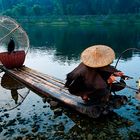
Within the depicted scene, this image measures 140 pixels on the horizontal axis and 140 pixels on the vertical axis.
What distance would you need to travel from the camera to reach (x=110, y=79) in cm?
1388

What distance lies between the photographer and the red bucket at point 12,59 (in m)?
24.5

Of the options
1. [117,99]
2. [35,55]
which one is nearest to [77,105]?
[117,99]

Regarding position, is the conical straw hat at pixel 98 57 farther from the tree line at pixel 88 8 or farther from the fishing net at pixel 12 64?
the tree line at pixel 88 8

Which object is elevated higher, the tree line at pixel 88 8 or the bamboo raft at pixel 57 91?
the bamboo raft at pixel 57 91

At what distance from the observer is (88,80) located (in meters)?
13.8

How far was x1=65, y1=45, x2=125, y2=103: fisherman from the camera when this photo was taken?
13664 mm

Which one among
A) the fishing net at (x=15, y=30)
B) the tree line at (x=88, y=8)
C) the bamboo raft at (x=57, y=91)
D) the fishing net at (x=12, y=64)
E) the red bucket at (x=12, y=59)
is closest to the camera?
the bamboo raft at (x=57, y=91)

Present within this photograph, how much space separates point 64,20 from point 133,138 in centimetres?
9716

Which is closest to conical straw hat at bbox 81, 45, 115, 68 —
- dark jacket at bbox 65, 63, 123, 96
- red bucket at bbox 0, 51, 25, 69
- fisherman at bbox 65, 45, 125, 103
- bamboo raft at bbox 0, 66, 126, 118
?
fisherman at bbox 65, 45, 125, 103

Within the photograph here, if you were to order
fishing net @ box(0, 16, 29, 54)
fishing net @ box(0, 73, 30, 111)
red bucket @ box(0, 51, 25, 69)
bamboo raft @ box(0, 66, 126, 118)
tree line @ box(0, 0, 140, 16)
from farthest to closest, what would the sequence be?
1. tree line @ box(0, 0, 140, 16)
2. fishing net @ box(0, 16, 29, 54)
3. red bucket @ box(0, 51, 25, 69)
4. fishing net @ box(0, 73, 30, 111)
5. bamboo raft @ box(0, 66, 126, 118)

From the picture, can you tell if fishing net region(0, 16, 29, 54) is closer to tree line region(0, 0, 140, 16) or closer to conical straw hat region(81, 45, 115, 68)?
conical straw hat region(81, 45, 115, 68)

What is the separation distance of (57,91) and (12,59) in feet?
27.4

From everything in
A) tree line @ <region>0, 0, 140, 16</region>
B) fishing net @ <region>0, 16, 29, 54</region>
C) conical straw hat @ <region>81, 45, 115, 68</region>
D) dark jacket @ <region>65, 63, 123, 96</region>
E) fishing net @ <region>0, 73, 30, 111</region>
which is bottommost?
tree line @ <region>0, 0, 140, 16</region>

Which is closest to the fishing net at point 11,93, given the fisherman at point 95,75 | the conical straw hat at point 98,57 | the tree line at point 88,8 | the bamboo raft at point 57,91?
the bamboo raft at point 57,91
